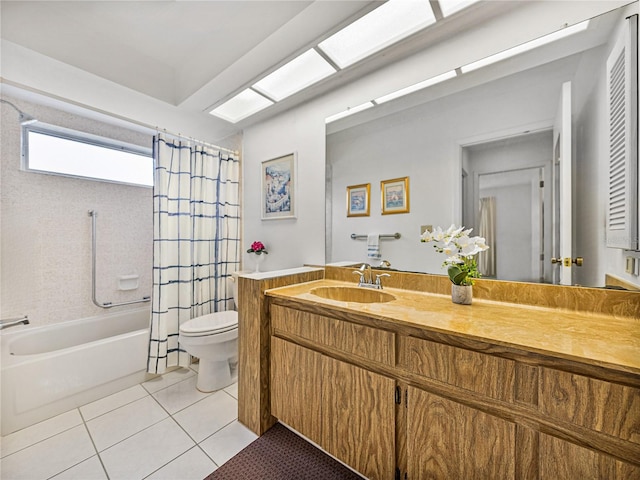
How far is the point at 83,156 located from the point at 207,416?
92.3 inches

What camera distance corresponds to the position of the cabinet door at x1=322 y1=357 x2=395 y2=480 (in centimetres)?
108

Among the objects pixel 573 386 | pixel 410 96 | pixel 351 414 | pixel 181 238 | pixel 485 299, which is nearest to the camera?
pixel 573 386

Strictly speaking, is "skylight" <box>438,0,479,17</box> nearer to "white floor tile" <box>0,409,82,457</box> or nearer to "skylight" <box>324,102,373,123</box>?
"skylight" <box>324,102,373,123</box>

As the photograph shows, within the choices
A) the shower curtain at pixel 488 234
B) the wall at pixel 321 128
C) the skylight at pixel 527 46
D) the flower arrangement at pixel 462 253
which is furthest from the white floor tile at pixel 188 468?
the skylight at pixel 527 46

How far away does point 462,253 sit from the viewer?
50.3 inches

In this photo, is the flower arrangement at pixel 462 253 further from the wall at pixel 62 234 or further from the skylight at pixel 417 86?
the wall at pixel 62 234

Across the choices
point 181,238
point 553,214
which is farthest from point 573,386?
point 181,238

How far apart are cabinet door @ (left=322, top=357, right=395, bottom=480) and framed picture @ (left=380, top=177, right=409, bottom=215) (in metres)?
0.98

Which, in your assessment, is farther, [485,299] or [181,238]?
[181,238]

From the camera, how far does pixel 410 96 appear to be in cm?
160

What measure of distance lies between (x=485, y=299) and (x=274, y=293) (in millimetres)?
1097

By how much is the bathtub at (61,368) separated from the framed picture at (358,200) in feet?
6.11

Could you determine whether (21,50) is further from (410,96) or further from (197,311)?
(410,96)

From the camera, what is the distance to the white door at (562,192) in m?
1.15
